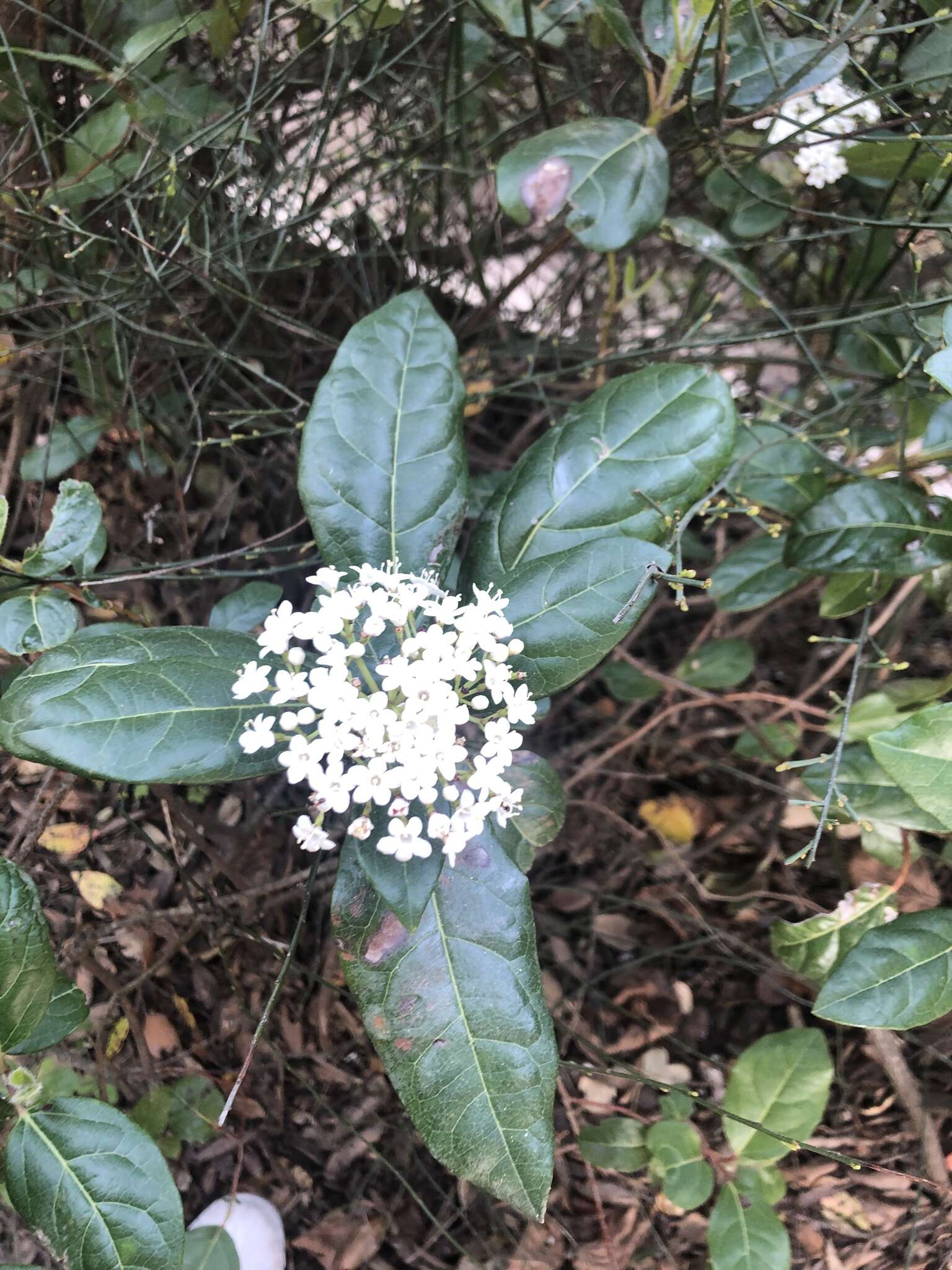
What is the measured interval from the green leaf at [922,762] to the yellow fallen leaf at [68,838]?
1.50 m

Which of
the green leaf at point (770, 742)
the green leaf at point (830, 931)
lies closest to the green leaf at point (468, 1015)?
the green leaf at point (830, 931)

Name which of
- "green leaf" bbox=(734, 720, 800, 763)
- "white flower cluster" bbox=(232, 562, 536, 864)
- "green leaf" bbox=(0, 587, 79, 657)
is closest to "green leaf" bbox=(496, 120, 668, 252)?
"white flower cluster" bbox=(232, 562, 536, 864)

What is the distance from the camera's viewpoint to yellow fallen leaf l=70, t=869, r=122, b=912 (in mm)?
1758

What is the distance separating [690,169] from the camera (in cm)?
185

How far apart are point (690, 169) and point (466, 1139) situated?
183 cm

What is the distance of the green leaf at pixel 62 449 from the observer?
1698 mm

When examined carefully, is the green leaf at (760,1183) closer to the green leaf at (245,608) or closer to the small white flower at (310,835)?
the small white flower at (310,835)

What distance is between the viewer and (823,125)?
150 cm

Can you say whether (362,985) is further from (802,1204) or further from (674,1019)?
(802,1204)

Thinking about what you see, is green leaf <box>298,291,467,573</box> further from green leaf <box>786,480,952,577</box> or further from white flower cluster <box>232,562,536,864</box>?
green leaf <box>786,480,952,577</box>

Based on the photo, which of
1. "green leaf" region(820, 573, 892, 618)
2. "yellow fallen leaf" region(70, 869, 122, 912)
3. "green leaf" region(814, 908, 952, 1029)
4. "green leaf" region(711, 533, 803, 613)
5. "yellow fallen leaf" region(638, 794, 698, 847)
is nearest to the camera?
"green leaf" region(814, 908, 952, 1029)

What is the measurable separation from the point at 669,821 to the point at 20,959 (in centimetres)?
139

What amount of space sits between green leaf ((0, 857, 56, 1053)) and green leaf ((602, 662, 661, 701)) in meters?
1.17

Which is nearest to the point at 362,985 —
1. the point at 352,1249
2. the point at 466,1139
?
the point at 466,1139
